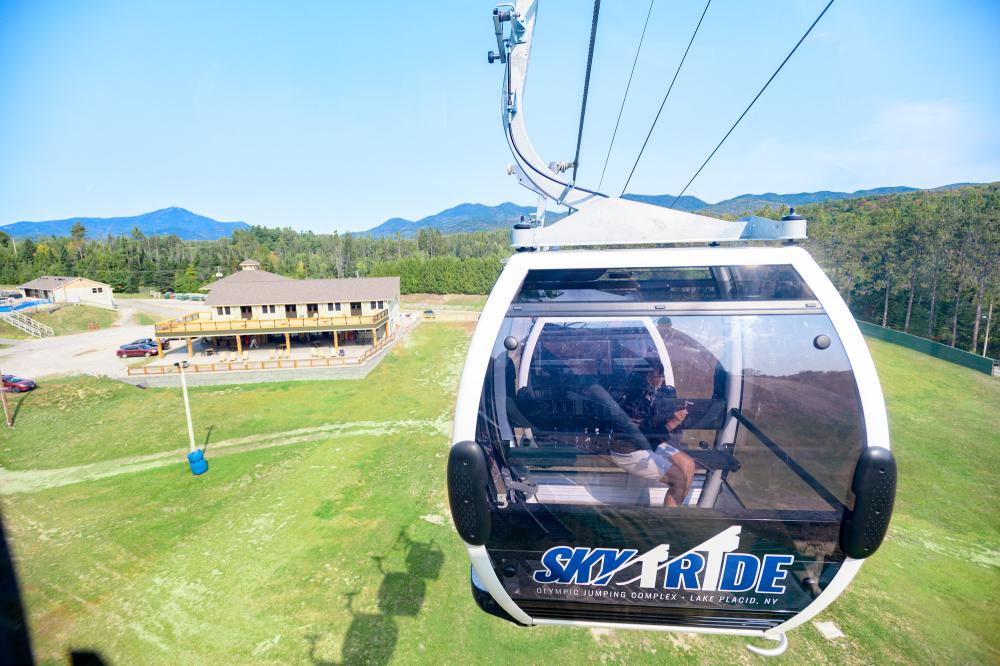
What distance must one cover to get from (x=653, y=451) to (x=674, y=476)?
0.70 feet

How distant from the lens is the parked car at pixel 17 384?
21859 mm

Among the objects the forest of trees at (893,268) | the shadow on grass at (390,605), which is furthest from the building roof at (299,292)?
the shadow on grass at (390,605)

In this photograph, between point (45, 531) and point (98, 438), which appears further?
point (98, 438)

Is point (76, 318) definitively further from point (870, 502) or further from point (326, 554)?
point (870, 502)

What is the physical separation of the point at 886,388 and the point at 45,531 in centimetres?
3455

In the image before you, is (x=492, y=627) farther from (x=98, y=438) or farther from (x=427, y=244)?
(x=427, y=244)

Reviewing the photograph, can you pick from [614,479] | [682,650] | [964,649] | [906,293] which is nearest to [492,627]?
[682,650]

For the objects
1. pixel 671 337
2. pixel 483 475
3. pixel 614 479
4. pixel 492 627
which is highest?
pixel 671 337

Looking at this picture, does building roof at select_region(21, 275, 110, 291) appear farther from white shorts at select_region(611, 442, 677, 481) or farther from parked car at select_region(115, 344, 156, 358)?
white shorts at select_region(611, 442, 677, 481)

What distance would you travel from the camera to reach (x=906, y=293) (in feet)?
127

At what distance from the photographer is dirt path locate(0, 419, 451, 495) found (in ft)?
45.4

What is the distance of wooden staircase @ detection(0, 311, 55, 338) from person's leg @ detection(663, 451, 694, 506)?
55.1m

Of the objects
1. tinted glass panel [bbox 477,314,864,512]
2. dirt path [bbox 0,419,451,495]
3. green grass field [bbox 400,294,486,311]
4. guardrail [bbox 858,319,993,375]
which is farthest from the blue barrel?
green grass field [bbox 400,294,486,311]

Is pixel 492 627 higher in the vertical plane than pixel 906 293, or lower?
lower
